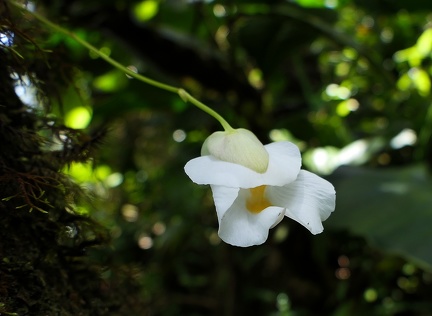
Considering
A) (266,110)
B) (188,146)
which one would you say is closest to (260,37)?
(266,110)

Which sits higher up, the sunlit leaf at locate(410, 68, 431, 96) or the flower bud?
the flower bud

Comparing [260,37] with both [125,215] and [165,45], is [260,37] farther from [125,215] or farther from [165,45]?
[125,215]

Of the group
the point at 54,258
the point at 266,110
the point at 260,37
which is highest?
the point at 54,258

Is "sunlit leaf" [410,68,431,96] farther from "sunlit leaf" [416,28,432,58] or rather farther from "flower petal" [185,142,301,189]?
"flower petal" [185,142,301,189]

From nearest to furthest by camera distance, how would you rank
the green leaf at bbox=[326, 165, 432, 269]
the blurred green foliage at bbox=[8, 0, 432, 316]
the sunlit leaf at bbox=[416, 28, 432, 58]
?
1. the green leaf at bbox=[326, 165, 432, 269]
2. the blurred green foliage at bbox=[8, 0, 432, 316]
3. the sunlit leaf at bbox=[416, 28, 432, 58]

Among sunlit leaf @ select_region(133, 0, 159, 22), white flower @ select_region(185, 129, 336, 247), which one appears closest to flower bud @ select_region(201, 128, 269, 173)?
white flower @ select_region(185, 129, 336, 247)

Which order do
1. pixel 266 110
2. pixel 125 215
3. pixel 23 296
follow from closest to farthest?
1. pixel 23 296
2. pixel 266 110
3. pixel 125 215
